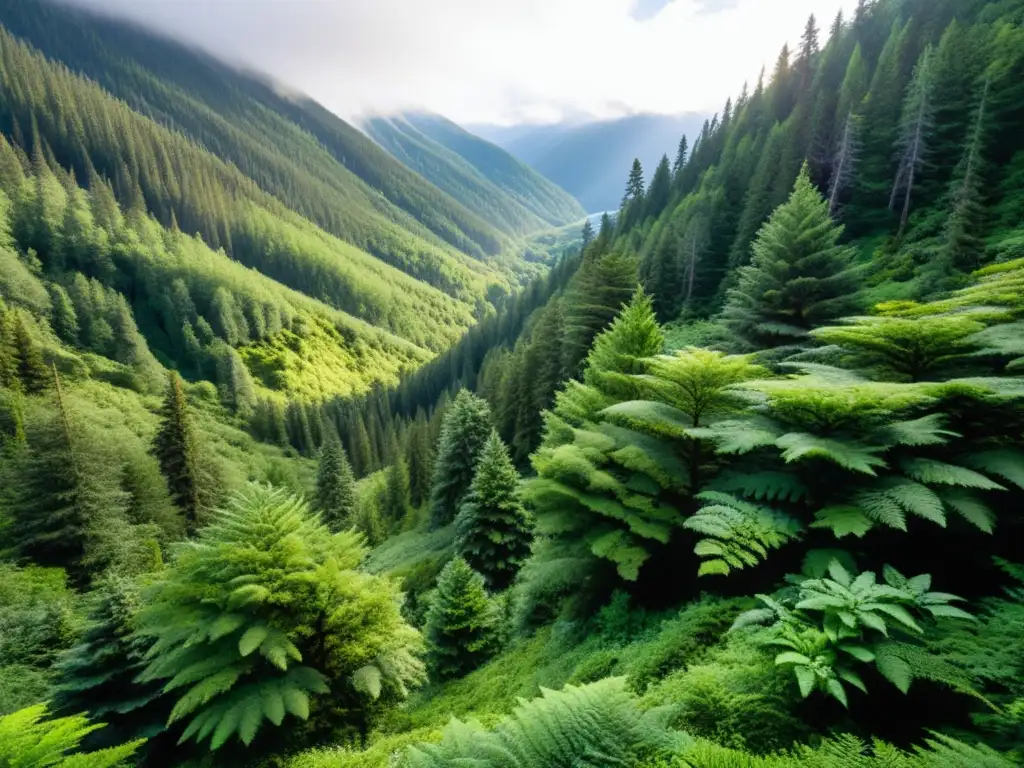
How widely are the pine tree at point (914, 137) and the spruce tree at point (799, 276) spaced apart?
2699 centimetres

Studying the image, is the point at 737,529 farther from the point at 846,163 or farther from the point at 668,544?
the point at 846,163

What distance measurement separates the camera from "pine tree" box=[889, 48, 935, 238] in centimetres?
3688

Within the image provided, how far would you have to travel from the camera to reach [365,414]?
110125 millimetres

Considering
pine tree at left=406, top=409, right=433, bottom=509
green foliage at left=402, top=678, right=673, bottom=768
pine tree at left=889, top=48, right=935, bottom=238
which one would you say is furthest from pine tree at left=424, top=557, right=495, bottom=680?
pine tree at left=406, top=409, right=433, bottom=509

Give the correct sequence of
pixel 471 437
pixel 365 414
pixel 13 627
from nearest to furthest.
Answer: pixel 13 627
pixel 471 437
pixel 365 414

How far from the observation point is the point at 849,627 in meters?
4.74

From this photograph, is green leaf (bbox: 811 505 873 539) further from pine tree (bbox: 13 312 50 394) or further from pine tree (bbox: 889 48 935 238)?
pine tree (bbox: 13 312 50 394)

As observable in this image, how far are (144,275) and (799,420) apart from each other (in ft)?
535

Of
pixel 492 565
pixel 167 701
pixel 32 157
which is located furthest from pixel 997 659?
pixel 32 157

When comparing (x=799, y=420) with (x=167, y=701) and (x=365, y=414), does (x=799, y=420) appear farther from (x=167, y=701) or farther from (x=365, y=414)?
(x=365, y=414)

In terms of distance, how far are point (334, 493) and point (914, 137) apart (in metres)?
62.3

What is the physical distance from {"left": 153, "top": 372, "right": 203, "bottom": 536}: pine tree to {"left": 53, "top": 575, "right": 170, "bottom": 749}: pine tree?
27.7 m

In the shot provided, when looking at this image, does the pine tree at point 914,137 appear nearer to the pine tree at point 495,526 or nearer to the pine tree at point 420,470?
the pine tree at point 495,526

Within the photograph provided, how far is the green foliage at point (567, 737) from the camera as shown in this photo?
3.88 meters
